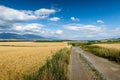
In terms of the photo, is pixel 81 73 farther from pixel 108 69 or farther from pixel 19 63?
pixel 19 63

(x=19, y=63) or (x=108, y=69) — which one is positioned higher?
(x=19, y=63)

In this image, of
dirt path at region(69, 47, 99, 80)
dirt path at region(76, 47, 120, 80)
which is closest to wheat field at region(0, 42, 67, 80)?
dirt path at region(69, 47, 99, 80)

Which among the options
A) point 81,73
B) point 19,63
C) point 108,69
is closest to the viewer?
point 81,73

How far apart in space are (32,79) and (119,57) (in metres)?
19.8

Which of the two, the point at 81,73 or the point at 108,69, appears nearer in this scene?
the point at 81,73

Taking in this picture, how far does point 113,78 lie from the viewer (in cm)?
1358

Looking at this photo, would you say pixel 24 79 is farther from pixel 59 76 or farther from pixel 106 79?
pixel 106 79

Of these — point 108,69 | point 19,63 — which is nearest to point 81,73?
point 108,69

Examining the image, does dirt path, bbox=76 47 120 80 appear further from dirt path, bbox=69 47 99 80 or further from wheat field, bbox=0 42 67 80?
wheat field, bbox=0 42 67 80

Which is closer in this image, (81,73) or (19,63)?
Result: (81,73)

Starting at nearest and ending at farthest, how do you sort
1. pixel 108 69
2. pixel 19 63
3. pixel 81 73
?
1. pixel 81 73
2. pixel 108 69
3. pixel 19 63

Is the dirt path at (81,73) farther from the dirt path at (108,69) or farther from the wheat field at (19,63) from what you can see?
the wheat field at (19,63)

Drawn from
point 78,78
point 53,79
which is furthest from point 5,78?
point 78,78

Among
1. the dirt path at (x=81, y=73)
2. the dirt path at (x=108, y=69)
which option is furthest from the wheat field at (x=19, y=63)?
the dirt path at (x=108, y=69)
